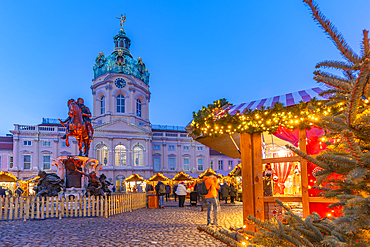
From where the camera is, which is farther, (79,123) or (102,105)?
(102,105)

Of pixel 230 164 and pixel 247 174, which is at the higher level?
pixel 247 174

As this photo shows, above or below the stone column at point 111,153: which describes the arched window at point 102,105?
above

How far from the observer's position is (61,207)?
35.3 ft

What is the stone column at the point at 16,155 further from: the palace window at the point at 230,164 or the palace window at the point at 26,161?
the palace window at the point at 230,164

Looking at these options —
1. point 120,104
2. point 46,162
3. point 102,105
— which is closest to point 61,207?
point 46,162

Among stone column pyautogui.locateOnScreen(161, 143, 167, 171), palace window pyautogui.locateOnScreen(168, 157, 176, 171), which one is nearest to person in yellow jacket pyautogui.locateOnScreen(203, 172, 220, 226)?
stone column pyautogui.locateOnScreen(161, 143, 167, 171)

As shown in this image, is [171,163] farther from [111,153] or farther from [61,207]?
[61,207]

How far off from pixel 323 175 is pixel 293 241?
21.4 inches

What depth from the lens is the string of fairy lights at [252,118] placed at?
5.84 meters

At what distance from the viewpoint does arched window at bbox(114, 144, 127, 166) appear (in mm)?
44406

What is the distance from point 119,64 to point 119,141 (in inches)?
527

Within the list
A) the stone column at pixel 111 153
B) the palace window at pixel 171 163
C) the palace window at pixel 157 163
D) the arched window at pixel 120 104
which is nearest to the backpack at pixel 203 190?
the stone column at pixel 111 153

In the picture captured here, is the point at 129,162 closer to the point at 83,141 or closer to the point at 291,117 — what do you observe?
the point at 83,141

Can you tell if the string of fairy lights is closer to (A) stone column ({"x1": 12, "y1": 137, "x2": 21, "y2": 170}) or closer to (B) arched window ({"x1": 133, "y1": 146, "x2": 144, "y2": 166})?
(B) arched window ({"x1": 133, "y1": 146, "x2": 144, "y2": 166})
